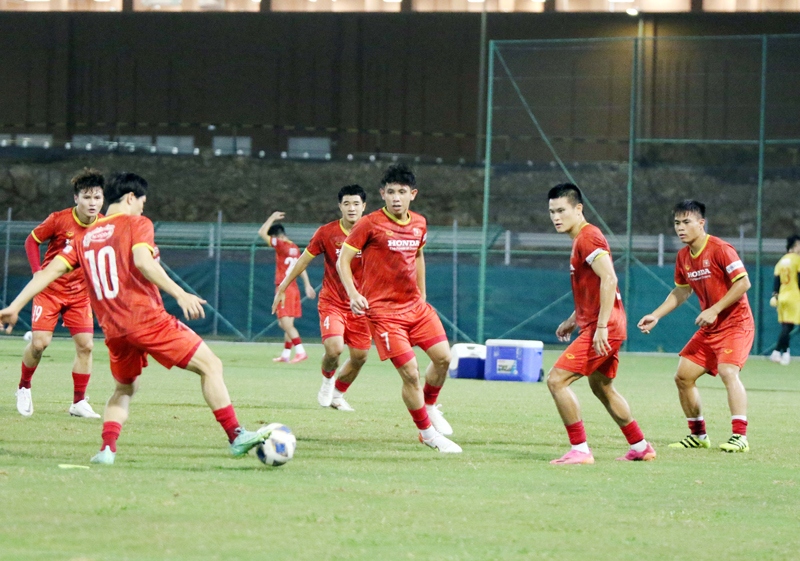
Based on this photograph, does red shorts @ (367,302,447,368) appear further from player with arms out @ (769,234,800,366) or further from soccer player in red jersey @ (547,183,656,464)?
player with arms out @ (769,234,800,366)

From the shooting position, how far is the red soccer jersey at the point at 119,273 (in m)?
7.50

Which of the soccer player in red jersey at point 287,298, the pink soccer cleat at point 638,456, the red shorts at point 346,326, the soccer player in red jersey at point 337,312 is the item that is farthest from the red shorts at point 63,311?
the soccer player in red jersey at point 287,298

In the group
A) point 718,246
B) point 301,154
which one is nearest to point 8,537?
point 718,246

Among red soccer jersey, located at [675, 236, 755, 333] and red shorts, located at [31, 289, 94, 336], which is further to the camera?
red shorts, located at [31, 289, 94, 336]

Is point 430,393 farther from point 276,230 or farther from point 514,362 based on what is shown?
point 276,230

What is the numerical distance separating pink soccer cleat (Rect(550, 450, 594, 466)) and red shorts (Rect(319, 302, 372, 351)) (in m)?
4.10

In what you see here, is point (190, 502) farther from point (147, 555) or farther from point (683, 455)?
point (683, 455)

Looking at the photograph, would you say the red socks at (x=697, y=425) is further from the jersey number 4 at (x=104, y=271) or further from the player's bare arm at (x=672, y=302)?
the jersey number 4 at (x=104, y=271)

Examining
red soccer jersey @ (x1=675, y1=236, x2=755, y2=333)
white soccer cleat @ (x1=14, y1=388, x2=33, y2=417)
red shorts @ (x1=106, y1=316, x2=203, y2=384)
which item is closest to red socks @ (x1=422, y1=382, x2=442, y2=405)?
red soccer jersey @ (x1=675, y1=236, x2=755, y2=333)

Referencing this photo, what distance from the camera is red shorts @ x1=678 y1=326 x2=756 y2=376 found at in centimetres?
986

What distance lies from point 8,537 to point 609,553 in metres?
2.62

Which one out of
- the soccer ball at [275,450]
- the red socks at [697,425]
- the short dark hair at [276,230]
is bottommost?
the red socks at [697,425]

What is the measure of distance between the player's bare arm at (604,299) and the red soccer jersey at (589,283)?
62 mm

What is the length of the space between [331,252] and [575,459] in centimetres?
480
